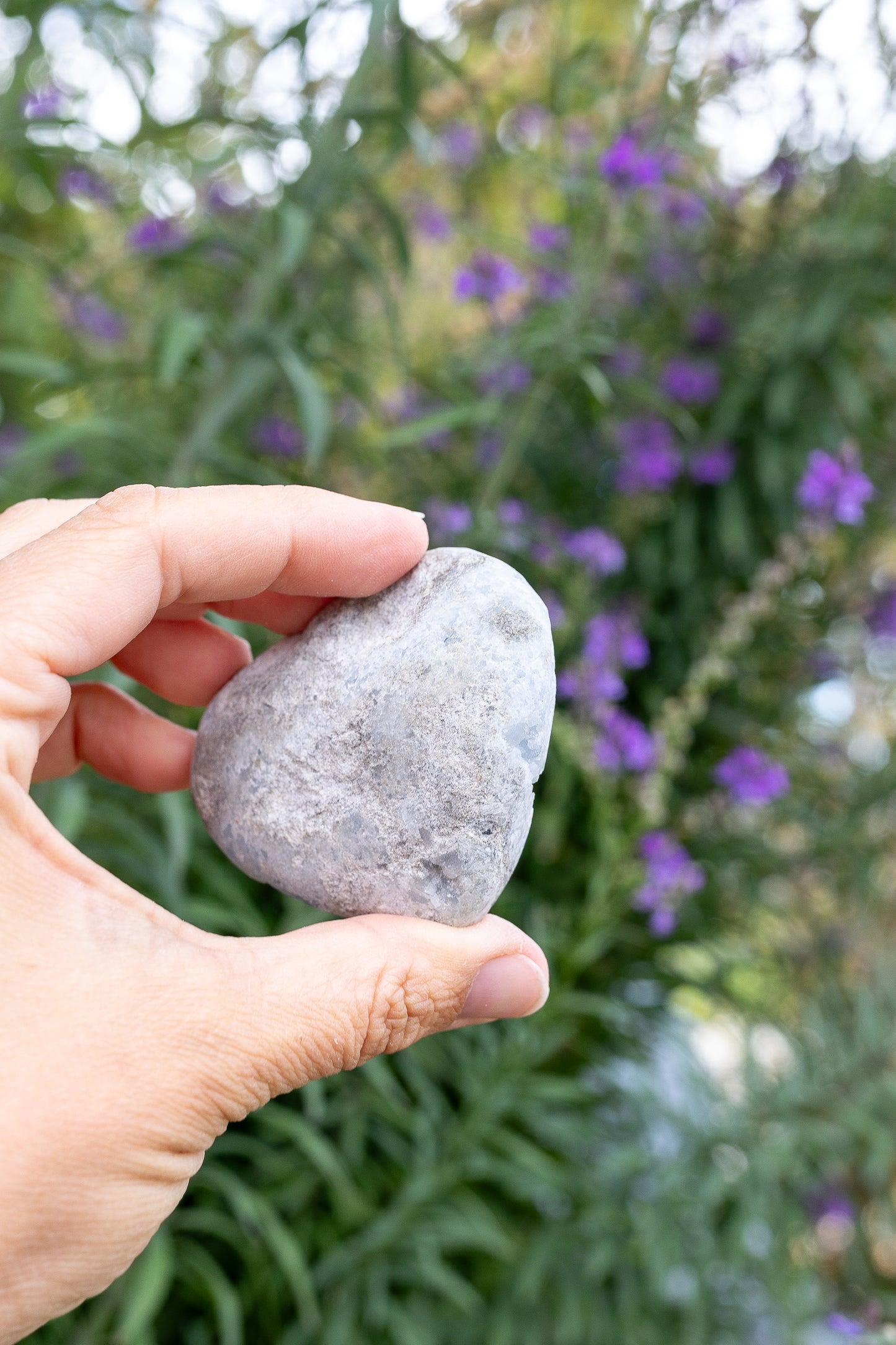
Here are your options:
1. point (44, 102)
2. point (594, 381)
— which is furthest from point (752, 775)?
point (44, 102)

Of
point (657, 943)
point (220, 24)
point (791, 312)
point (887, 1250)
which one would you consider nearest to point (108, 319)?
point (220, 24)

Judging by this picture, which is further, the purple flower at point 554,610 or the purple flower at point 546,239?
the purple flower at point 546,239

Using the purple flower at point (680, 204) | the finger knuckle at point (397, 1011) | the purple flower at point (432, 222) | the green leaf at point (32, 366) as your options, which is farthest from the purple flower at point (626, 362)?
the finger knuckle at point (397, 1011)

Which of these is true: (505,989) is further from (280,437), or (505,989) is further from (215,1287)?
(280,437)

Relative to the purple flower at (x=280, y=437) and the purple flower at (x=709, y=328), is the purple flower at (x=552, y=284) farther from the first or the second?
the purple flower at (x=280, y=437)

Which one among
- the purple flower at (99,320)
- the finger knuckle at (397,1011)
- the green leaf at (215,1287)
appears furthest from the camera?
the purple flower at (99,320)

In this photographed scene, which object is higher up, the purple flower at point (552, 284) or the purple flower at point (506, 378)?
the purple flower at point (552, 284)

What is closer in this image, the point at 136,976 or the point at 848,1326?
the point at 136,976
